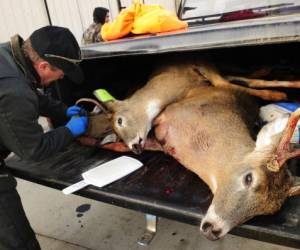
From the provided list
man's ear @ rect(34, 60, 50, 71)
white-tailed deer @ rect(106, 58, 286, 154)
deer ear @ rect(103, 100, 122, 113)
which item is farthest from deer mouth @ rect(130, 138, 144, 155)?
man's ear @ rect(34, 60, 50, 71)

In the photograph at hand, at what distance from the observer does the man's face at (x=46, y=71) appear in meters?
2.82

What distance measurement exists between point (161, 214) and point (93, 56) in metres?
1.40

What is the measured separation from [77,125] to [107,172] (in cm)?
65

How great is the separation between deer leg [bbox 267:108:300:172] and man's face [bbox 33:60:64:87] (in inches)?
67.2

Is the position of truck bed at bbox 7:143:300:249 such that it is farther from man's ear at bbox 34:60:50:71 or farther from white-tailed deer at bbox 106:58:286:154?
man's ear at bbox 34:60:50:71

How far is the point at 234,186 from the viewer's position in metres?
2.02

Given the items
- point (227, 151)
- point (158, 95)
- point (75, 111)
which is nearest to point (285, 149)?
point (227, 151)

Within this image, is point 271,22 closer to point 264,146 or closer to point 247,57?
point 264,146

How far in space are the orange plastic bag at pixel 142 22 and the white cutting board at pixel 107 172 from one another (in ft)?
3.84

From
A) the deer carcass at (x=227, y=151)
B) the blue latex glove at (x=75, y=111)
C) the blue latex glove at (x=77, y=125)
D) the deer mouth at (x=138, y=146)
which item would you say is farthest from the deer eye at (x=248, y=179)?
the blue latex glove at (x=75, y=111)

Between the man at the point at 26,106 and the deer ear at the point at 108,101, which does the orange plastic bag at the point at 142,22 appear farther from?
the man at the point at 26,106

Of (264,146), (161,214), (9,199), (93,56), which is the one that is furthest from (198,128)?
(9,199)

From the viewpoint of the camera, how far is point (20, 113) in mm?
2502

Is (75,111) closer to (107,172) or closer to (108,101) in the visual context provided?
(108,101)
